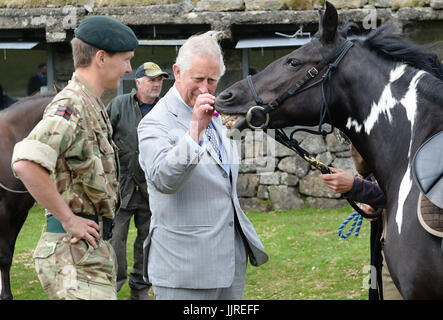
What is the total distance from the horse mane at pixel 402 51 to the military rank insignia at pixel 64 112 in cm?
168

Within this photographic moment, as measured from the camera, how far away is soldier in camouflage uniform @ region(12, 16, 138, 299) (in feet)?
7.80

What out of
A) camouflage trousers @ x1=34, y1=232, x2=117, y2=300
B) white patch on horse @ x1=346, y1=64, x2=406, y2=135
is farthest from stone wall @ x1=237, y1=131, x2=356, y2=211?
camouflage trousers @ x1=34, y1=232, x2=117, y2=300

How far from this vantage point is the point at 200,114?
256cm

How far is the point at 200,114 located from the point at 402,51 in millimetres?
Result: 1224

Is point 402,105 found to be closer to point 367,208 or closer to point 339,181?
point 339,181

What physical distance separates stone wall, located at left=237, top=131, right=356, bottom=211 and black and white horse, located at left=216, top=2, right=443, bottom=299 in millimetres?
6428

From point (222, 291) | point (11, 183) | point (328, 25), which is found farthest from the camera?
point (11, 183)

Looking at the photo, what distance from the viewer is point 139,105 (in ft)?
20.2

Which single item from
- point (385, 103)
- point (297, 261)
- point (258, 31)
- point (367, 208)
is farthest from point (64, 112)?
point (258, 31)

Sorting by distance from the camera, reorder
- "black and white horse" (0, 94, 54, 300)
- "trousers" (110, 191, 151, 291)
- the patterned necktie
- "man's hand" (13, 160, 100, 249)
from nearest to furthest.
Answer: "man's hand" (13, 160, 100, 249) < the patterned necktie < "black and white horse" (0, 94, 54, 300) < "trousers" (110, 191, 151, 291)

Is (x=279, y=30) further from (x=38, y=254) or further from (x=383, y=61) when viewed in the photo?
(x=38, y=254)

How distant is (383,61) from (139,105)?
3.60 m

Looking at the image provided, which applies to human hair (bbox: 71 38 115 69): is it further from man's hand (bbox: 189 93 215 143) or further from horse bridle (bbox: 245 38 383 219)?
horse bridle (bbox: 245 38 383 219)

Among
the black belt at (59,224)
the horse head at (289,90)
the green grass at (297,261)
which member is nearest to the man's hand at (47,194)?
the black belt at (59,224)
